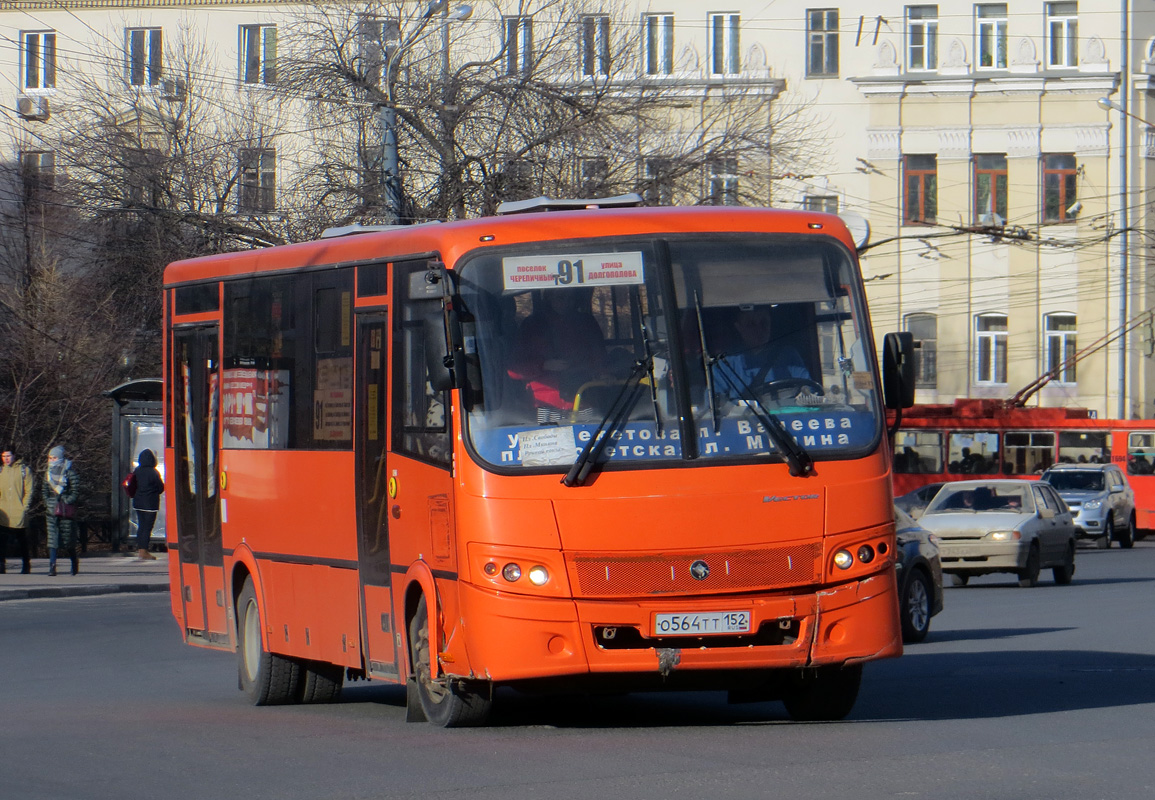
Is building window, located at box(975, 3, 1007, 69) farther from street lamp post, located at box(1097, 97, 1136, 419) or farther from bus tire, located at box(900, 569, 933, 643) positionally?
bus tire, located at box(900, 569, 933, 643)

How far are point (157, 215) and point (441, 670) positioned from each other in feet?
81.6

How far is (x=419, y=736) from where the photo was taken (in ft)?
33.1

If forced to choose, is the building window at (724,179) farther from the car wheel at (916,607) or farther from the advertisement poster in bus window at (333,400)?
the advertisement poster in bus window at (333,400)

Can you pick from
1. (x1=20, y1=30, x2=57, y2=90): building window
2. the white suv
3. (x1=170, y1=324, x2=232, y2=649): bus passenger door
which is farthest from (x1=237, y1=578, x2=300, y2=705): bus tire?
(x1=20, y1=30, x2=57, y2=90): building window

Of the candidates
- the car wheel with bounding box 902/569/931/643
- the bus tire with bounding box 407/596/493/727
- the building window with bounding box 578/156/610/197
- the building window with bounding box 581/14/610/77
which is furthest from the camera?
the building window with bounding box 581/14/610/77

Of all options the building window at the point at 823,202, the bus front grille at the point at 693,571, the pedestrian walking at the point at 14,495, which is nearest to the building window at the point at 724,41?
the building window at the point at 823,202

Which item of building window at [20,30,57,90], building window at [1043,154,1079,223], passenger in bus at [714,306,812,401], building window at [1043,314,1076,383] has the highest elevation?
building window at [20,30,57,90]

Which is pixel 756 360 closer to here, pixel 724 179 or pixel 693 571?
pixel 693 571

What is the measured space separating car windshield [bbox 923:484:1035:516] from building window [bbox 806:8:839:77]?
27162 mm

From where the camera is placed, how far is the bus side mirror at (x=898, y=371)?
10227 mm

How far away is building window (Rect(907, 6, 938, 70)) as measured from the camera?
168ft

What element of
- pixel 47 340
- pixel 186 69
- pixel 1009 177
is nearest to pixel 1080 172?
pixel 1009 177

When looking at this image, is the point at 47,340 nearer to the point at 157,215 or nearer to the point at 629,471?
the point at 157,215

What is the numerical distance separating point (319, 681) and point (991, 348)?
41513 millimetres
